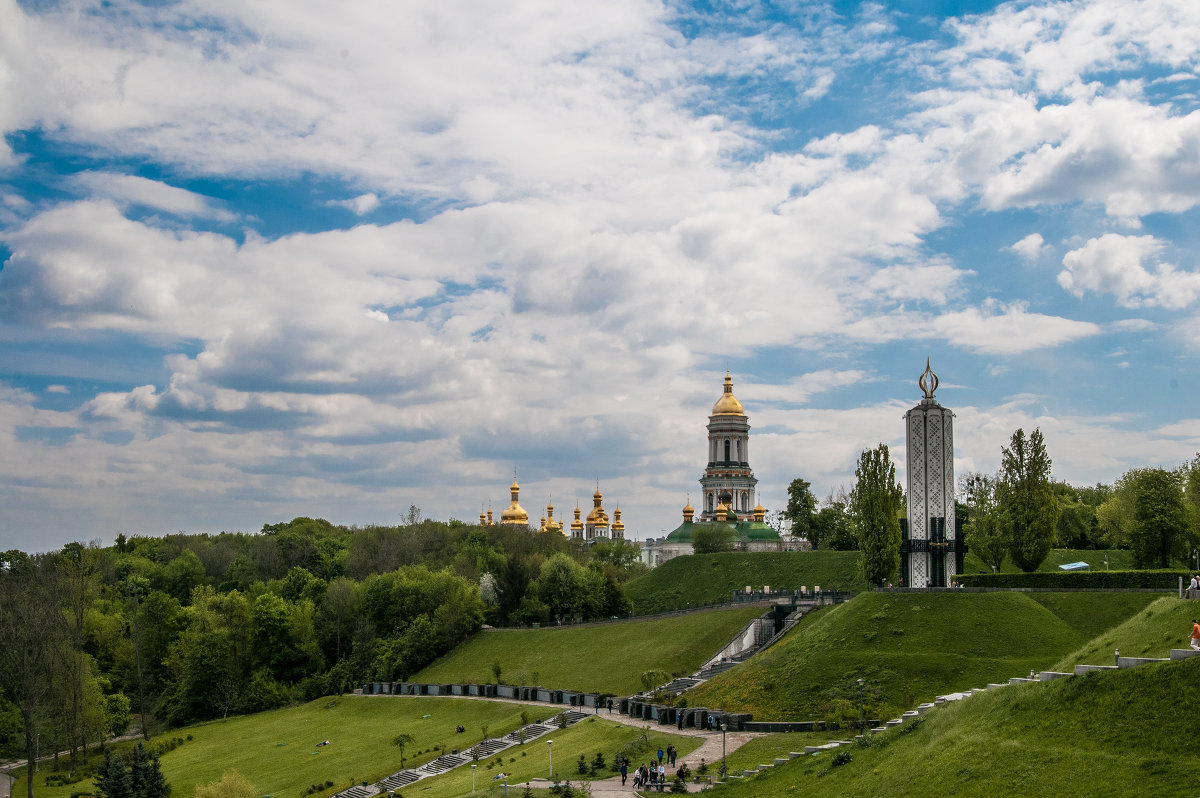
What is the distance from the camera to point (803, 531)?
118 m

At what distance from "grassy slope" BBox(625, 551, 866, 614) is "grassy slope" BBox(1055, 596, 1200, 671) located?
53614mm

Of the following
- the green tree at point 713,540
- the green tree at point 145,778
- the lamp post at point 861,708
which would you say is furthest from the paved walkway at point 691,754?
the green tree at point 713,540

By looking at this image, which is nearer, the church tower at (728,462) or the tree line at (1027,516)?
the tree line at (1027,516)

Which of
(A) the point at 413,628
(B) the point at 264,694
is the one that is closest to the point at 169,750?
(B) the point at 264,694

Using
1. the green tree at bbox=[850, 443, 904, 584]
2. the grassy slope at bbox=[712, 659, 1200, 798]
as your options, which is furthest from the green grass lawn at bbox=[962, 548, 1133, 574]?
the grassy slope at bbox=[712, 659, 1200, 798]

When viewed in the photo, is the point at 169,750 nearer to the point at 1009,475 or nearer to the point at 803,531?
the point at 1009,475

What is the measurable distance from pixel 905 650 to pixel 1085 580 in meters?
13.1

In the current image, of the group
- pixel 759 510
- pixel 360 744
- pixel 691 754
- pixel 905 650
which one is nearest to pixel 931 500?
pixel 905 650

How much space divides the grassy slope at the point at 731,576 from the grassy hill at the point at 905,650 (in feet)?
114

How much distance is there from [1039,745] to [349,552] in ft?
296

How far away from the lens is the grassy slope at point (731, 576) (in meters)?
91.5

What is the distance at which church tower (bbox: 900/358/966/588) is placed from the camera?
5956 cm

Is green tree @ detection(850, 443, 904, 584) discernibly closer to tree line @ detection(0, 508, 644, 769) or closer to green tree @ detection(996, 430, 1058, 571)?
green tree @ detection(996, 430, 1058, 571)

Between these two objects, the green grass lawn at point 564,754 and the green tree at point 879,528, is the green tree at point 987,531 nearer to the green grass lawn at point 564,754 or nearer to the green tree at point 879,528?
the green tree at point 879,528
